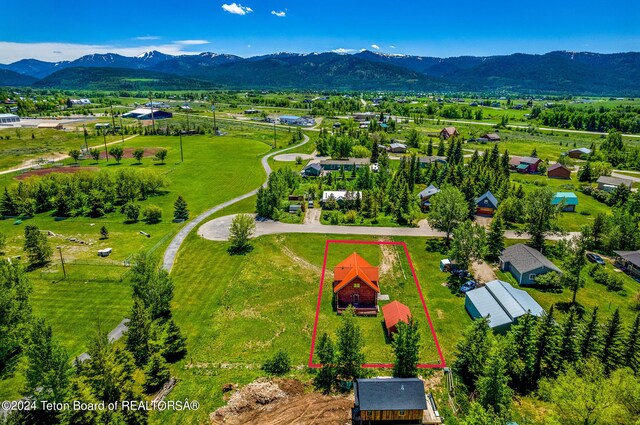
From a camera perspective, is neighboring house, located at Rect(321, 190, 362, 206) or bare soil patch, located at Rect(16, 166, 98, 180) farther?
bare soil patch, located at Rect(16, 166, 98, 180)

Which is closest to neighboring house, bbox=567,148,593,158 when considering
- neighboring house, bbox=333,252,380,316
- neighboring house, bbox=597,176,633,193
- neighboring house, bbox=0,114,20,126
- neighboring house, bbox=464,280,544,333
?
neighboring house, bbox=597,176,633,193

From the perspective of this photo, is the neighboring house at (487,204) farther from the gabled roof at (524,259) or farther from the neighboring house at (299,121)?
the neighboring house at (299,121)

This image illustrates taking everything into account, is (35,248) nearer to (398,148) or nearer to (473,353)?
(473,353)

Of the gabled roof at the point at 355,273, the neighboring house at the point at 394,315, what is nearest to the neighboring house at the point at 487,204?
the gabled roof at the point at 355,273

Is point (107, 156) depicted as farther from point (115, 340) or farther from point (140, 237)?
point (115, 340)

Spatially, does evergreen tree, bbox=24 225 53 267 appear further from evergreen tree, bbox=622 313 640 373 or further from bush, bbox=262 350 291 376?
evergreen tree, bbox=622 313 640 373
